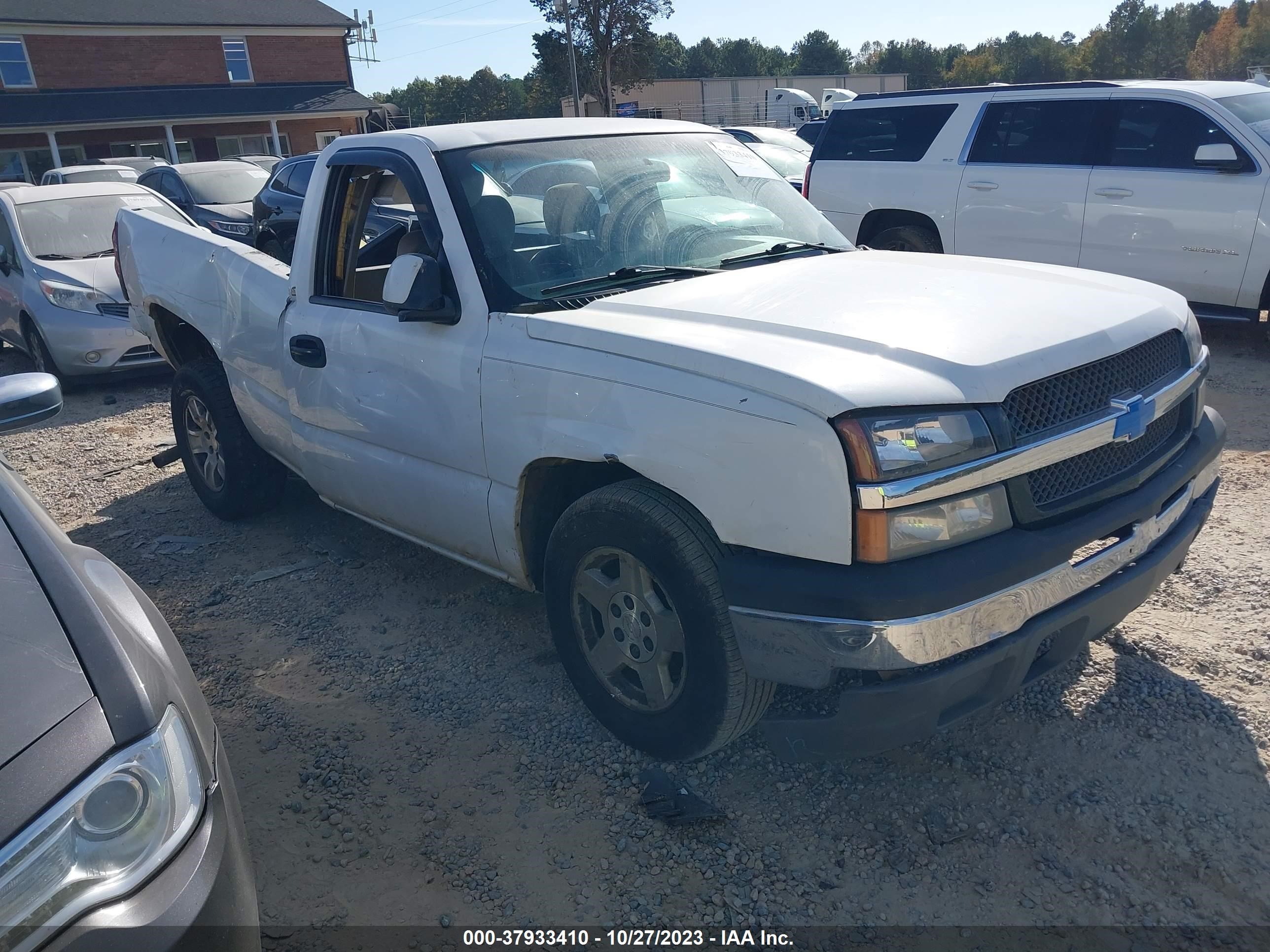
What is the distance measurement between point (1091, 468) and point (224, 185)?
14966 mm

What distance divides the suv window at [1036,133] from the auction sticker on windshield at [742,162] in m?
4.72

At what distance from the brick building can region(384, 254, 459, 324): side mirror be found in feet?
120

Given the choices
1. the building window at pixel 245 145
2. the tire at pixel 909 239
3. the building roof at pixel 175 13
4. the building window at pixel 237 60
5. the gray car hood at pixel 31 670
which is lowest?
the building window at pixel 245 145

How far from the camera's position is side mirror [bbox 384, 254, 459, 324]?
3428mm

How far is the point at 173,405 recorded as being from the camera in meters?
5.77

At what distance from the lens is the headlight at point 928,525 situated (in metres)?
2.43

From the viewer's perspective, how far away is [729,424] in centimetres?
261

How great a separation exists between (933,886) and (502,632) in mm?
2084

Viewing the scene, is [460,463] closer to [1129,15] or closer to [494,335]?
[494,335]

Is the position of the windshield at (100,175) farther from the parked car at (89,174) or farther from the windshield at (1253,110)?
the windshield at (1253,110)

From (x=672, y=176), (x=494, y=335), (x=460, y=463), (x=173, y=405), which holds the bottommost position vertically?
(x=173, y=405)

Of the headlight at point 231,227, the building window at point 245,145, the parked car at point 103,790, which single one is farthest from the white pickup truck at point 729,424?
the building window at point 245,145

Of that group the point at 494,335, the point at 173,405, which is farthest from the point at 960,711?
the point at 173,405

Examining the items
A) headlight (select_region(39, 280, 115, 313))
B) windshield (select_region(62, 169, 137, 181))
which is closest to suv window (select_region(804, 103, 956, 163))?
headlight (select_region(39, 280, 115, 313))
